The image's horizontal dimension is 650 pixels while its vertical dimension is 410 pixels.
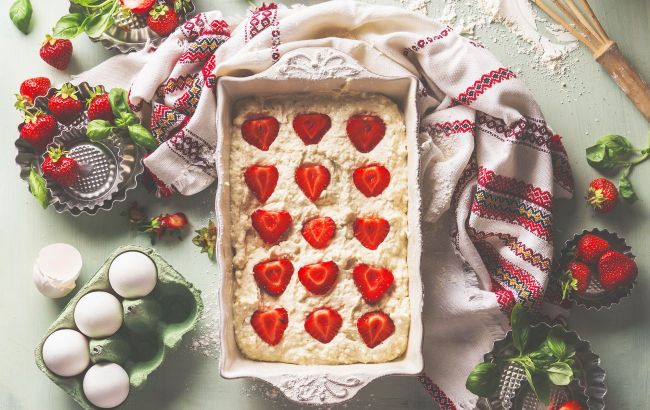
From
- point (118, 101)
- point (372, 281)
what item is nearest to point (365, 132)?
point (372, 281)

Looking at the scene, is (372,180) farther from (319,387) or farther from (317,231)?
(319,387)

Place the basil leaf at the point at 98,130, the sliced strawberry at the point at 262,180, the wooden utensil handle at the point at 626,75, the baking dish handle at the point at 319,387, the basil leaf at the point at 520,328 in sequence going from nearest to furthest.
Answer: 1. the baking dish handle at the point at 319,387
2. the basil leaf at the point at 520,328
3. the sliced strawberry at the point at 262,180
4. the basil leaf at the point at 98,130
5. the wooden utensil handle at the point at 626,75

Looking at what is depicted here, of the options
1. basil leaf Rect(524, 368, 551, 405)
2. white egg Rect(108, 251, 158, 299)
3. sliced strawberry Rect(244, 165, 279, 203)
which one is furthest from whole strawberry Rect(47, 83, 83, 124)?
basil leaf Rect(524, 368, 551, 405)

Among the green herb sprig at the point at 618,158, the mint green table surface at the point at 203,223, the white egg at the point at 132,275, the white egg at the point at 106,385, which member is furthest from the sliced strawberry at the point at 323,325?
the green herb sprig at the point at 618,158

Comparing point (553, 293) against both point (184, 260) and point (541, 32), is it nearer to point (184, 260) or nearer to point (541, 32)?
point (541, 32)

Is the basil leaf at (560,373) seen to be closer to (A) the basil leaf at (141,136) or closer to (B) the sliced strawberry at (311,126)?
(B) the sliced strawberry at (311,126)

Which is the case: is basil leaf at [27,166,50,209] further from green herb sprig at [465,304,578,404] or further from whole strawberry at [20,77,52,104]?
green herb sprig at [465,304,578,404]

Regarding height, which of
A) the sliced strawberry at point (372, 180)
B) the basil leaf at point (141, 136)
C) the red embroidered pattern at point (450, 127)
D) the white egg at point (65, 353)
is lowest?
the white egg at point (65, 353)
